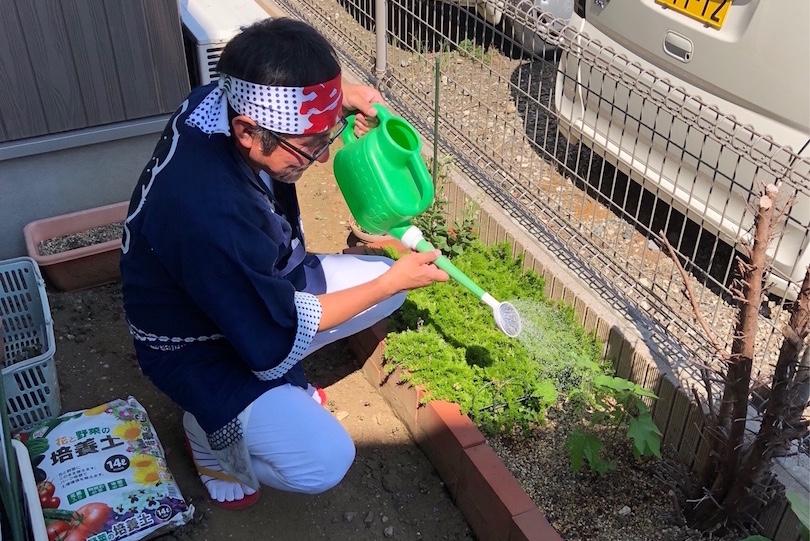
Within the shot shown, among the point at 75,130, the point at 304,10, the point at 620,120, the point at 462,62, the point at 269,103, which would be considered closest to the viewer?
the point at 269,103

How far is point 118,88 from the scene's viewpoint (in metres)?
3.61

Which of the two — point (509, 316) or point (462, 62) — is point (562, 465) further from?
point (462, 62)

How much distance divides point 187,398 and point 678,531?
1591 millimetres

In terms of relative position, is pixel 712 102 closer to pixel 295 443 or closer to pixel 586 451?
pixel 586 451

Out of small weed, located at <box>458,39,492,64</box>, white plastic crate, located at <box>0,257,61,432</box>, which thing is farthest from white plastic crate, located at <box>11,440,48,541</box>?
small weed, located at <box>458,39,492,64</box>

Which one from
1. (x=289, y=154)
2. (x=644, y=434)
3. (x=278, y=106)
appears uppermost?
(x=278, y=106)

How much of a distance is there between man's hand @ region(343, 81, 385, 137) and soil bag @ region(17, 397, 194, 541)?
1319mm

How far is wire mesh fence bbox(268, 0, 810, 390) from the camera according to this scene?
2.67 m

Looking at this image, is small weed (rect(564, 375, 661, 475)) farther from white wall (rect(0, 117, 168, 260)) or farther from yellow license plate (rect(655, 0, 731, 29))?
white wall (rect(0, 117, 168, 260))

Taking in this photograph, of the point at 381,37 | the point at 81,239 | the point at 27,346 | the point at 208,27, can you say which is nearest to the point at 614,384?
the point at 27,346

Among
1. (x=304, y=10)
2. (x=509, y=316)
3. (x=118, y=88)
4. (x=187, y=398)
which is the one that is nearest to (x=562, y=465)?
(x=509, y=316)

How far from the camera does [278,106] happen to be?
196cm

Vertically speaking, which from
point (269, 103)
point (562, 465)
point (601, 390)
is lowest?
point (562, 465)

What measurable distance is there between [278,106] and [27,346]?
177 centimetres
